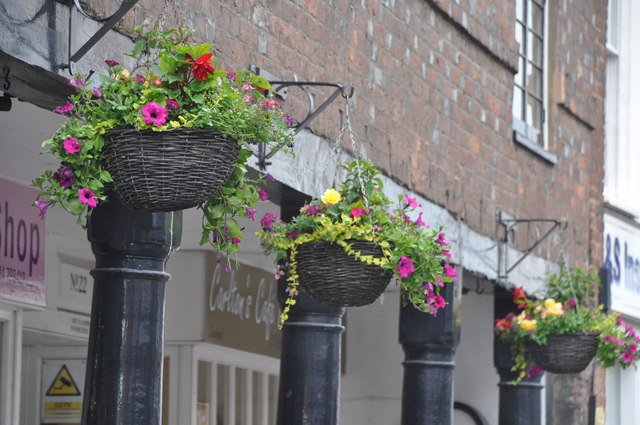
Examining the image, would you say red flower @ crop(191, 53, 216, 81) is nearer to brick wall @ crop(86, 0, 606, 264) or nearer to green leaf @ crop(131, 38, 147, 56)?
green leaf @ crop(131, 38, 147, 56)

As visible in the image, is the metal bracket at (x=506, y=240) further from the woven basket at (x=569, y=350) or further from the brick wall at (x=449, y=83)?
the woven basket at (x=569, y=350)

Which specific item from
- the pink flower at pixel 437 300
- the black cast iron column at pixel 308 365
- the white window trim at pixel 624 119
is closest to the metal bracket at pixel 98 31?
the pink flower at pixel 437 300

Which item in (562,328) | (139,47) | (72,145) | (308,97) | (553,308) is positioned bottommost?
(562,328)

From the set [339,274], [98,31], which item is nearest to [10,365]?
[339,274]

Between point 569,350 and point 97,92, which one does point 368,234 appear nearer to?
point 97,92

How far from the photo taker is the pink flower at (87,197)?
4.09 metres

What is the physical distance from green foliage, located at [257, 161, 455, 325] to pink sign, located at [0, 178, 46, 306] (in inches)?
71.5

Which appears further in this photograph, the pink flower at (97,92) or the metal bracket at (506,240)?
the metal bracket at (506,240)

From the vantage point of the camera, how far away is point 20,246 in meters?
7.13

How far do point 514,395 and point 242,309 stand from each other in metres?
1.95

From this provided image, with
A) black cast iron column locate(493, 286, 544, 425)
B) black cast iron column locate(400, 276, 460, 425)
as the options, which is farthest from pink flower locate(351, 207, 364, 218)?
black cast iron column locate(493, 286, 544, 425)

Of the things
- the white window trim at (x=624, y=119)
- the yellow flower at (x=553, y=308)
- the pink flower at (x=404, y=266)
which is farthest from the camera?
the white window trim at (x=624, y=119)

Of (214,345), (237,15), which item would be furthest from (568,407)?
(237,15)

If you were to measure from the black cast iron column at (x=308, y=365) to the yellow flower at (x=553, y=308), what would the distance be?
247 cm
